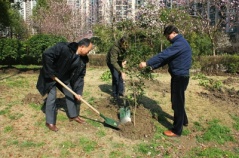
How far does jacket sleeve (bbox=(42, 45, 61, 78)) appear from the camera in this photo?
459 cm

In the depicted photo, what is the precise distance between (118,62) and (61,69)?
6.00 feet

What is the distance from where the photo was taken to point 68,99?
207 inches

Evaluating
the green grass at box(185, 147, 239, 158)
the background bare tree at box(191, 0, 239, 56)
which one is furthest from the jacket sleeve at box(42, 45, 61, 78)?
the background bare tree at box(191, 0, 239, 56)

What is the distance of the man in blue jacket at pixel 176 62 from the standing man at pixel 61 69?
114 centimetres

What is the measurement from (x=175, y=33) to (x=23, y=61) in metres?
13.1

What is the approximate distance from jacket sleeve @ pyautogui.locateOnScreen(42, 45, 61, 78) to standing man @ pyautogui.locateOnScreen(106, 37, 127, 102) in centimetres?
125

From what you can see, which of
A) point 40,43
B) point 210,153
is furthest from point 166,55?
point 40,43

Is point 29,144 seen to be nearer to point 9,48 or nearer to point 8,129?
point 8,129

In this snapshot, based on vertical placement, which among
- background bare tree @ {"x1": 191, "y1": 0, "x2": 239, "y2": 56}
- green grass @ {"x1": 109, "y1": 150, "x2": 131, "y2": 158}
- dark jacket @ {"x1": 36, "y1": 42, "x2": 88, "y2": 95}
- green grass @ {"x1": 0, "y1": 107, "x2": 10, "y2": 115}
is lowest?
green grass @ {"x1": 109, "y1": 150, "x2": 131, "y2": 158}

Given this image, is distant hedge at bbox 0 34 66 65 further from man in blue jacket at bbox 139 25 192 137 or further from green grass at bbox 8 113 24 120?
man in blue jacket at bbox 139 25 192 137

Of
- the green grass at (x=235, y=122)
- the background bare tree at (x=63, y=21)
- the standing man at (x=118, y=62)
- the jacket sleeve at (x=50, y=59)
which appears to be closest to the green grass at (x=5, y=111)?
the jacket sleeve at (x=50, y=59)

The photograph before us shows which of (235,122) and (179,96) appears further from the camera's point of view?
(235,122)

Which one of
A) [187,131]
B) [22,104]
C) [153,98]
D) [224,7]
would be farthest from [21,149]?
[224,7]

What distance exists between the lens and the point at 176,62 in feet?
15.5
